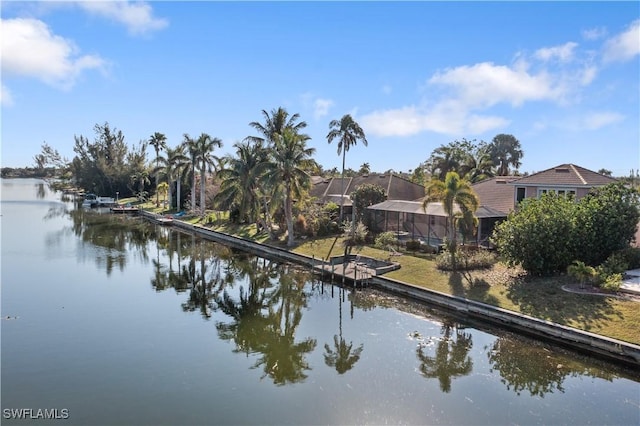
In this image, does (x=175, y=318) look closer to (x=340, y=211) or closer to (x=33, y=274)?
(x=33, y=274)

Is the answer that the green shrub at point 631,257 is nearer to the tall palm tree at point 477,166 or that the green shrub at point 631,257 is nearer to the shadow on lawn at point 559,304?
the shadow on lawn at point 559,304

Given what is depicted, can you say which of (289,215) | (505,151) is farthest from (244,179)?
(505,151)

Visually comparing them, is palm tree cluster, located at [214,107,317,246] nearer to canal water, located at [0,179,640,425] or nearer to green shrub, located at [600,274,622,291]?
canal water, located at [0,179,640,425]

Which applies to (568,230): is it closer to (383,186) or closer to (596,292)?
(596,292)

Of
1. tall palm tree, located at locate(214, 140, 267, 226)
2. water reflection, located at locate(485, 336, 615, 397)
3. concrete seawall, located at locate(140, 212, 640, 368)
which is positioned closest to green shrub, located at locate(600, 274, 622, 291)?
concrete seawall, located at locate(140, 212, 640, 368)

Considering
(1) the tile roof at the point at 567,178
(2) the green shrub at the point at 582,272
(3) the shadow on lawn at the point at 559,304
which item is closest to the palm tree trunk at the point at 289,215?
(1) the tile roof at the point at 567,178
